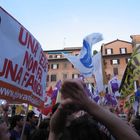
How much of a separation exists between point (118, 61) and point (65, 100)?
51196 mm

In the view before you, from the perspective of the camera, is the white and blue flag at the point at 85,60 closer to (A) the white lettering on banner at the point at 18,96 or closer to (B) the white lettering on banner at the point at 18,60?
(B) the white lettering on banner at the point at 18,60

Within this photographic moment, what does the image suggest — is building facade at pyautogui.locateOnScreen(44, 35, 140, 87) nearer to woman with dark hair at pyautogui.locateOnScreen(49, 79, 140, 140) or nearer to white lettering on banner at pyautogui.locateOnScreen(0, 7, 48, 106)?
white lettering on banner at pyautogui.locateOnScreen(0, 7, 48, 106)

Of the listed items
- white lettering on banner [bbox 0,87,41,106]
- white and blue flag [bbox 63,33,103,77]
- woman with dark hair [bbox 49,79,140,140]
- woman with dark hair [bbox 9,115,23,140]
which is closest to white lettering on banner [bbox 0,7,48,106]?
white lettering on banner [bbox 0,87,41,106]

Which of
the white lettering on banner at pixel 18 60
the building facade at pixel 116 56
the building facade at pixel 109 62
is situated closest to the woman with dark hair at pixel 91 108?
the white lettering on banner at pixel 18 60

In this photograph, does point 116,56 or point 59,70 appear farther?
point 59,70

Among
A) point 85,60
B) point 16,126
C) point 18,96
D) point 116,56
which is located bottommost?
point 16,126

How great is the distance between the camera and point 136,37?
5200 cm

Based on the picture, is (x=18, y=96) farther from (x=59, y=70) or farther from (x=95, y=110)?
(x=59, y=70)

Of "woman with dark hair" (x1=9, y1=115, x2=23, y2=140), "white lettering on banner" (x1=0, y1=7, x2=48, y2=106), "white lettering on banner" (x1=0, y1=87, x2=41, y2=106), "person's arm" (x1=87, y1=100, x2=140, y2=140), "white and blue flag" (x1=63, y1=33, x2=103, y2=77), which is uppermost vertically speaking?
"white and blue flag" (x1=63, y1=33, x2=103, y2=77)

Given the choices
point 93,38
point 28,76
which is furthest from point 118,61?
point 28,76

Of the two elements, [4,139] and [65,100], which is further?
[4,139]

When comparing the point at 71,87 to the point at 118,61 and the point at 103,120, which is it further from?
the point at 118,61

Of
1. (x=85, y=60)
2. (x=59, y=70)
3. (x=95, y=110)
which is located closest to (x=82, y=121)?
(x=95, y=110)

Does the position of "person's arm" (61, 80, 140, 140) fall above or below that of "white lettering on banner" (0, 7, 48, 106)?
below
